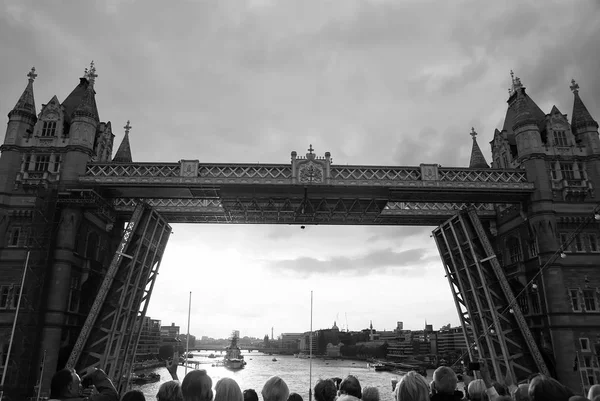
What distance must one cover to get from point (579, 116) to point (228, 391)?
35.9 metres

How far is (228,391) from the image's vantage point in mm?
5473

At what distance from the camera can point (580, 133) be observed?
32.7 meters

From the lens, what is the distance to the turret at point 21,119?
30844 mm

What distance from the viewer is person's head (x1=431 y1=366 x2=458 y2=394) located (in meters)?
6.30

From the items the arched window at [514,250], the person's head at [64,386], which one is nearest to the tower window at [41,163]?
the person's head at [64,386]

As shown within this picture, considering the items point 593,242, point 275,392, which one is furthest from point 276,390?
point 593,242

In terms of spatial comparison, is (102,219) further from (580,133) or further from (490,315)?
(580,133)

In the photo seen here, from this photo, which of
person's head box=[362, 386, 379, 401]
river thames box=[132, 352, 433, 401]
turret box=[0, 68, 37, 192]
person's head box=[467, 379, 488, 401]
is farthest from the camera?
river thames box=[132, 352, 433, 401]

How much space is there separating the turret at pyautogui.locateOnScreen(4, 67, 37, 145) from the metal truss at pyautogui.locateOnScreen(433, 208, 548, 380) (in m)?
30.3

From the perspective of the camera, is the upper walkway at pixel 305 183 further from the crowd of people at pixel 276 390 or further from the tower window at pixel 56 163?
the crowd of people at pixel 276 390

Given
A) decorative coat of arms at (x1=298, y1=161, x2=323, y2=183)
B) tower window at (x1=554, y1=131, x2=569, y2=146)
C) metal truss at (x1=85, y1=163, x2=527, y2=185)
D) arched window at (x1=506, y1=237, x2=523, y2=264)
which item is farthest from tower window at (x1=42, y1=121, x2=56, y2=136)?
tower window at (x1=554, y1=131, x2=569, y2=146)

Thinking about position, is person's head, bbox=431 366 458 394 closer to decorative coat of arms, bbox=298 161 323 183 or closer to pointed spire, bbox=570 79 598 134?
decorative coat of arms, bbox=298 161 323 183

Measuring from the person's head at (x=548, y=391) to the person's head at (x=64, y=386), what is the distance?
18.7ft

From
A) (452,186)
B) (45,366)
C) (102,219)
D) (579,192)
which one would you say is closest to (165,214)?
(102,219)
